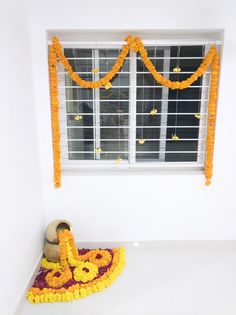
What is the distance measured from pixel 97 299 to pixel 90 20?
2.29m

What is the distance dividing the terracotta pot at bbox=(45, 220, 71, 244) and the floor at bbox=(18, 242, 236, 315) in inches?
21.7

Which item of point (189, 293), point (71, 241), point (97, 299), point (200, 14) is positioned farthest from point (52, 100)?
point (189, 293)

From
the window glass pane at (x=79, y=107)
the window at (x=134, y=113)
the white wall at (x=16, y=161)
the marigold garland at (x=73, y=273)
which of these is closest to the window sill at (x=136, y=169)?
the window at (x=134, y=113)

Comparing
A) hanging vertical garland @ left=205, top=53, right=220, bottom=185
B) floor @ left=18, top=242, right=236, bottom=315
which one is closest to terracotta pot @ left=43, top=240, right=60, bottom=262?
floor @ left=18, top=242, right=236, bottom=315

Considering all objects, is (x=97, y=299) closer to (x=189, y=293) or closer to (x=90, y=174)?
(x=189, y=293)

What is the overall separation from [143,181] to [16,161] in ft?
4.01

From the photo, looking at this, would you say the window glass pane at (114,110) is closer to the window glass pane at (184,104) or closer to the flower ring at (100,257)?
the window glass pane at (184,104)

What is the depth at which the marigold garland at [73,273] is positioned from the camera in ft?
6.70

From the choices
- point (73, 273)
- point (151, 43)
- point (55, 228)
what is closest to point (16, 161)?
point (55, 228)

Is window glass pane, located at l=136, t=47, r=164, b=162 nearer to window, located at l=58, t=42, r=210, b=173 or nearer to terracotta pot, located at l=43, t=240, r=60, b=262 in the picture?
window, located at l=58, t=42, r=210, b=173

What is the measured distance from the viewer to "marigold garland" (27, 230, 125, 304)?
2.04 m

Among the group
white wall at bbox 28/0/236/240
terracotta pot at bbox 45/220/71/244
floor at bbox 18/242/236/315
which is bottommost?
floor at bbox 18/242/236/315

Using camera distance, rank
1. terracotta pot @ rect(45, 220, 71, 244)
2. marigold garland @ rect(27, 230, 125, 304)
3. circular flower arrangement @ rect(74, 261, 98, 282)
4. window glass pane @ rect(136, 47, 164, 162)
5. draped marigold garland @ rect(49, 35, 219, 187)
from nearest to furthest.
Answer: marigold garland @ rect(27, 230, 125, 304), circular flower arrangement @ rect(74, 261, 98, 282), draped marigold garland @ rect(49, 35, 219, 187), terracotta pot @ rect(45, 220, 71, 244), window glass pane @ rect(136, 47, 164, 162)

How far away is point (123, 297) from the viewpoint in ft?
6.68
